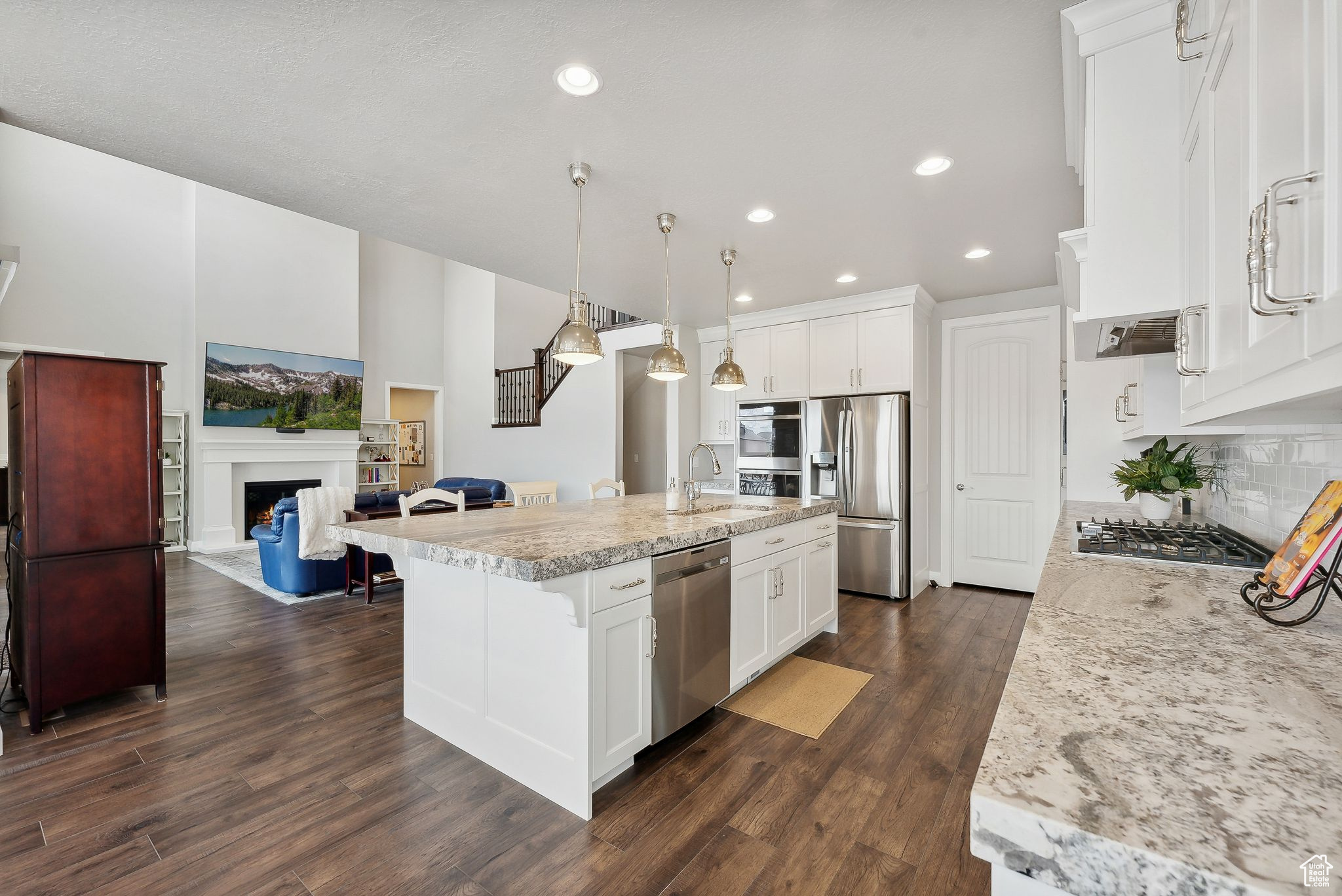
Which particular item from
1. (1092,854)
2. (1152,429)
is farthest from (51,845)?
(1152,429)

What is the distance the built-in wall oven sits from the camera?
5184mm

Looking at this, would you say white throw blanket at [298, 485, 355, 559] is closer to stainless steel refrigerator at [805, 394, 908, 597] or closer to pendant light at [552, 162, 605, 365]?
pendant light at [552, 162, 605, 365]

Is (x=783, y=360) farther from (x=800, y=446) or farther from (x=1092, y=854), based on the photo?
(x=1092, y=854)

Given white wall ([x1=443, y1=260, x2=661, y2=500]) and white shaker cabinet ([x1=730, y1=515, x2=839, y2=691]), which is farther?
white wall ([x1=443, y1=260, x2=661, y2=500])

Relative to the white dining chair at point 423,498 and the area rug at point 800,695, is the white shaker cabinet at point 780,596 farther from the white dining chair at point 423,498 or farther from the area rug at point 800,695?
the white dining chair at point 423,498

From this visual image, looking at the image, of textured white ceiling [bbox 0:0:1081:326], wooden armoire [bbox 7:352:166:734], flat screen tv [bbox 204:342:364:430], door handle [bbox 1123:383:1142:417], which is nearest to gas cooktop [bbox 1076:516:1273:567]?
door handle [bbox 1123:383:1142:417]

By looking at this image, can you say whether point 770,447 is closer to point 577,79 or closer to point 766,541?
point 766,541

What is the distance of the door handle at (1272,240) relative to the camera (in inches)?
23.6

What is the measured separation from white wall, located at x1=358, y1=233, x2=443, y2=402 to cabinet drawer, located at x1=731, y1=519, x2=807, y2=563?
8083 mm

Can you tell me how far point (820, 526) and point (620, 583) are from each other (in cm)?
188

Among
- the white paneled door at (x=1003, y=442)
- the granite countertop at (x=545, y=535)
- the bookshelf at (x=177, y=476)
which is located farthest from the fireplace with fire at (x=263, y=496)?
the white paneled door at (x=1003, y=442)

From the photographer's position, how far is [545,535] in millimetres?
2193

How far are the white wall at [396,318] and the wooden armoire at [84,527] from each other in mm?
6732

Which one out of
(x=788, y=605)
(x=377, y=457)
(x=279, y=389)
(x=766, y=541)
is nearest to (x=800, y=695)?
(x=788, y=605)
